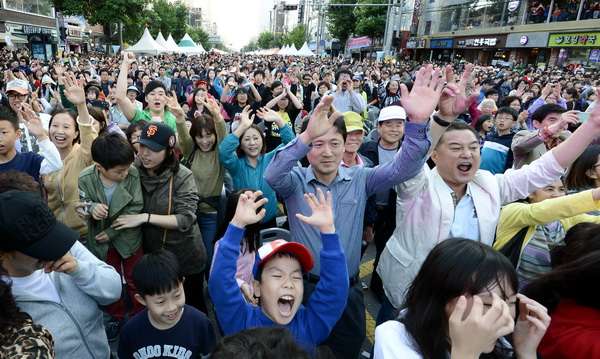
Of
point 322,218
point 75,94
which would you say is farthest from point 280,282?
point 75,94

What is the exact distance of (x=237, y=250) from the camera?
1.74 meters

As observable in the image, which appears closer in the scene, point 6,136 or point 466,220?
point 466,220

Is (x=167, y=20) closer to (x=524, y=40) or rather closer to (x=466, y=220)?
(x=524, y=40)

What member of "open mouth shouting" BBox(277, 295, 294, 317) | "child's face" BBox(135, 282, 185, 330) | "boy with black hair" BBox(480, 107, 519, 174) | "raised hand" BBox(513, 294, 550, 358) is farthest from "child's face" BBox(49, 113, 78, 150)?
"boy with black hair" BBox(480, 107, 519, 174)

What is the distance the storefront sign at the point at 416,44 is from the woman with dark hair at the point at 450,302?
47.0m

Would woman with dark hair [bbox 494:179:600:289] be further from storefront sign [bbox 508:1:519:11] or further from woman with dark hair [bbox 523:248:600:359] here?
storefront sign [bbox 508:1:519:11]

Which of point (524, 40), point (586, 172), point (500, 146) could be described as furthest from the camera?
point (524, 40)

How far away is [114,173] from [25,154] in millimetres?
1069

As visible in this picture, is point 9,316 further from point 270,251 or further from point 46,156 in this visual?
point 46,156

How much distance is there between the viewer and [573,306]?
1.45m

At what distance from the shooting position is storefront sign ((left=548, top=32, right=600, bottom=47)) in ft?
79.1

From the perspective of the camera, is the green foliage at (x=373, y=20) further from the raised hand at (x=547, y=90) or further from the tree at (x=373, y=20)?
the raised hand at (x=547, y=90)

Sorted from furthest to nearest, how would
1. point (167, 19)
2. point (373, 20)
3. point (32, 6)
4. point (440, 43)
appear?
point (167, 19) < point (373, 20) < point (440, 43) < point (32, 6)

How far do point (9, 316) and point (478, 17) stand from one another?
142 ft
